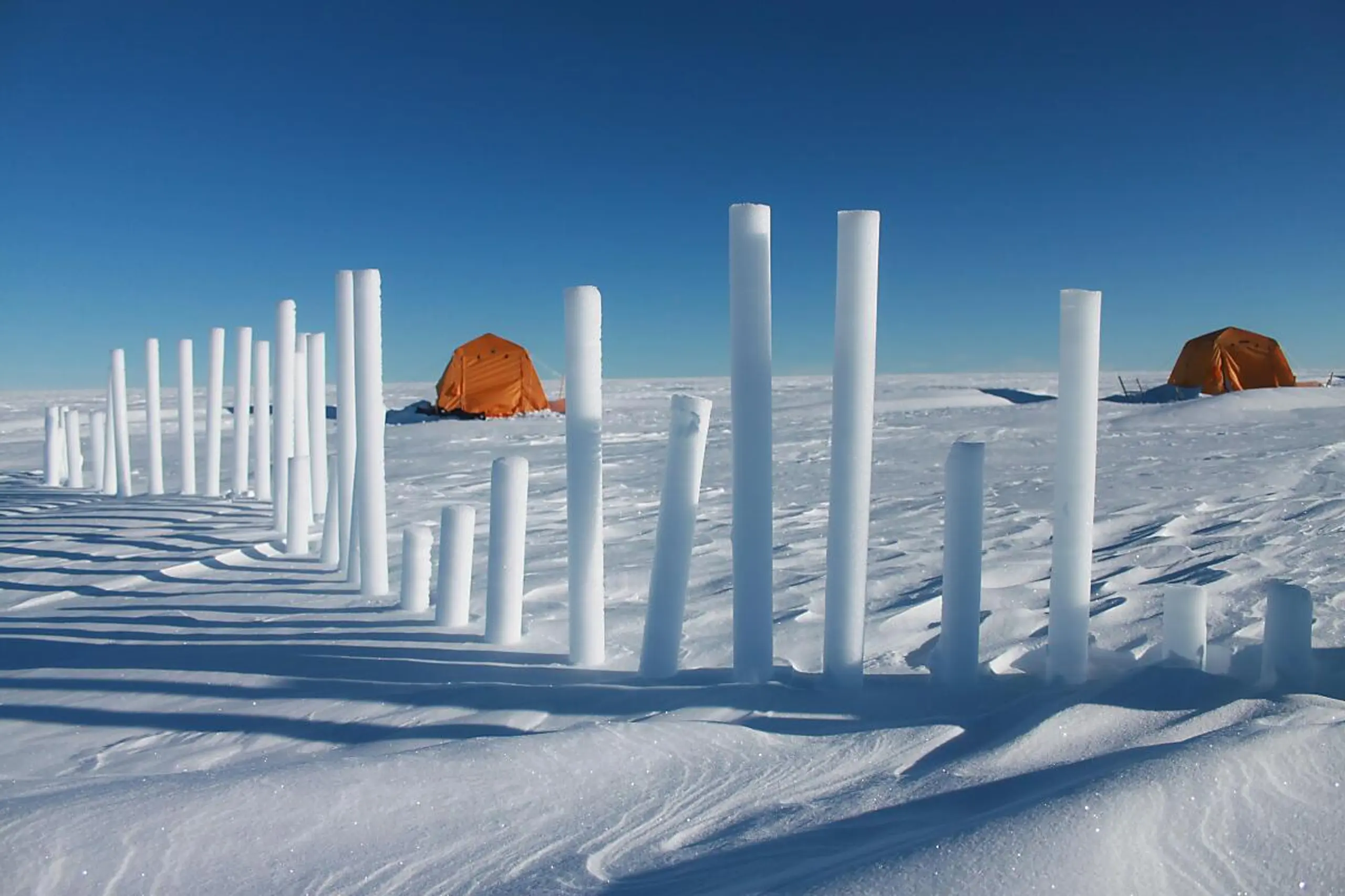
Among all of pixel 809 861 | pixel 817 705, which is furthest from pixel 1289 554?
pixel 809 861

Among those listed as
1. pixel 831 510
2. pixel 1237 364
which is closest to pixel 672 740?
pixel 831 510

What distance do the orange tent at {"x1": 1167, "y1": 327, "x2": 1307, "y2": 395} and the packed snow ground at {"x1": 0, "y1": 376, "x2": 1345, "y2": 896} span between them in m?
12.5

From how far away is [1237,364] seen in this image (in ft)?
53.9

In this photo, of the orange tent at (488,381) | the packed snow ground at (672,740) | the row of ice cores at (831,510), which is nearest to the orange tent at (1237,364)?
the orange tent at (488,381)

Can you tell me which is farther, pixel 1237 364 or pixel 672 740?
pixel 1237 364

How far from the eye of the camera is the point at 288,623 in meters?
3.76

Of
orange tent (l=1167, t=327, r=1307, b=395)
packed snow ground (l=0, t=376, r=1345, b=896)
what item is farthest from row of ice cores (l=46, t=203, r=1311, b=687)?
orange tent (l=1167, t=327, r=1307, b=395)

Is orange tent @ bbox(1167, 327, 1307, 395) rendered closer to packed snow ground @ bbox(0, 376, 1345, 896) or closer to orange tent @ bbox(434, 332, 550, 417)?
orange tent @ bbox(434, 332, 550, 417)

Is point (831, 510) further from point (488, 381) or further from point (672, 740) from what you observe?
point (488, 381)

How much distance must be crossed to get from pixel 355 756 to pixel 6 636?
92.8 inches

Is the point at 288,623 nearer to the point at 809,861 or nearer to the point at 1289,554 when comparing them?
the point at 809,861

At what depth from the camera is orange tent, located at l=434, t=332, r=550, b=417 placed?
16.2 meters

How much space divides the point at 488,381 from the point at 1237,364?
499 inches

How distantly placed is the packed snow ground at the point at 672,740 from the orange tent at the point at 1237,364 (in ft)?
41.0
